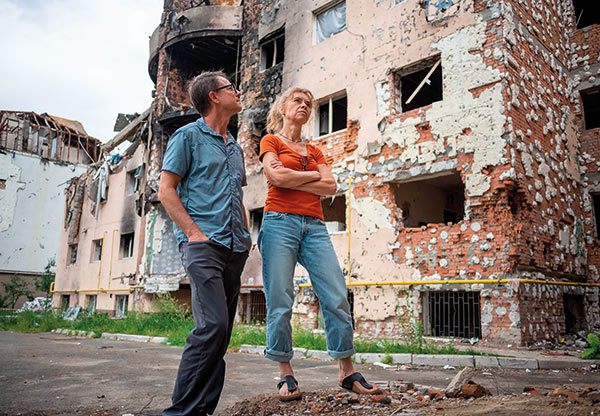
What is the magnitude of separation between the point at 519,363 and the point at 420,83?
6816 mm

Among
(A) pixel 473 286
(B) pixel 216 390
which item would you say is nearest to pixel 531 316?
(A) pixel 473 286

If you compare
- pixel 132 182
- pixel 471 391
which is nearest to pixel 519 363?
pixel 471 391

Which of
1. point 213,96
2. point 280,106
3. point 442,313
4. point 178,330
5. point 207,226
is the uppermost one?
point 280,106

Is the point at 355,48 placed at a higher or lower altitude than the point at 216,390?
higher

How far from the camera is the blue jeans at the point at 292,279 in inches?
124

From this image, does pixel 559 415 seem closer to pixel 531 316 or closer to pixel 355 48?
pixel 531 316

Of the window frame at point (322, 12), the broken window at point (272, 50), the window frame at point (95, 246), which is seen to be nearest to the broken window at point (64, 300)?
the window frame at point (95, 246)

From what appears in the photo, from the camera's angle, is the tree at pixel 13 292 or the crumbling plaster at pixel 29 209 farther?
the crumbling plaster at pixel 29 209

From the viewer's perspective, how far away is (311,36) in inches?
515

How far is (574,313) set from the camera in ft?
33.9

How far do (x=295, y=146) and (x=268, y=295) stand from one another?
118 centimetres

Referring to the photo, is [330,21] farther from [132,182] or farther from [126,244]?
[126,244]

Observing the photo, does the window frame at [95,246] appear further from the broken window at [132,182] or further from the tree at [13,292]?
the tree at [13,292]

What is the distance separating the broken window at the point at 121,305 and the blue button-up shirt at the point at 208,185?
1703 centimetres
